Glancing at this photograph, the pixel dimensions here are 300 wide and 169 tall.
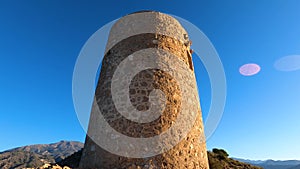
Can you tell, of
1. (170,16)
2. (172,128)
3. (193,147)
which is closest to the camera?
(172,128)

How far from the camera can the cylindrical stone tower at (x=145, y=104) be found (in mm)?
6160

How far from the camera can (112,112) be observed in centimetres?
680

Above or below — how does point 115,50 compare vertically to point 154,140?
above

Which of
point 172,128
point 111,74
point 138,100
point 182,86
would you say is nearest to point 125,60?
point 111,74

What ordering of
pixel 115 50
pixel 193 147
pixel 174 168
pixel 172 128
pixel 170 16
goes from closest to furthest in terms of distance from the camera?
1. pixel 174 168
2. pixel 172 128
3. pixel 193 147
4. pixel 115 50
5. pixel 170 16

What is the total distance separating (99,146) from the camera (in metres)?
6.64

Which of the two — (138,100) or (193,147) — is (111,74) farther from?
(193,147)

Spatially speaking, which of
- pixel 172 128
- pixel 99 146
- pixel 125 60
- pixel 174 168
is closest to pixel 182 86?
pixel 172 128

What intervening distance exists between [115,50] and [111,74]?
106cm

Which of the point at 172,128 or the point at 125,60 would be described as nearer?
the point at 172,128

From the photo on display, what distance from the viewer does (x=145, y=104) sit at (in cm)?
656

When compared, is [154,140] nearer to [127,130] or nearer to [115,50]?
[127,130]

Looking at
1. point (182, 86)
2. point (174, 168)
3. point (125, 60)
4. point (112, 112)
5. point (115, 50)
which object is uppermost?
point (115, 50)

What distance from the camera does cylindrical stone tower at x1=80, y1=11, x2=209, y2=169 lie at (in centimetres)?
616
